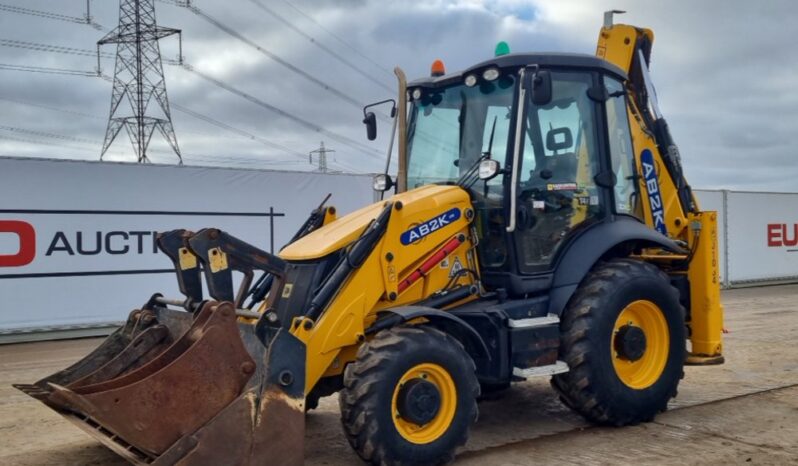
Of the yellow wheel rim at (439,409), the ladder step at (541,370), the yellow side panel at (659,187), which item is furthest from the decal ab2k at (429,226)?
the yellow side panel at (659,187)

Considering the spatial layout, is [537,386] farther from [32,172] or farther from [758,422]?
[32,172]

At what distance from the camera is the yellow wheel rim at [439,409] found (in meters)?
4.89

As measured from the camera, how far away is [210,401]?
445cm

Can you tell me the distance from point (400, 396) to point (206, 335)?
4.07 feet

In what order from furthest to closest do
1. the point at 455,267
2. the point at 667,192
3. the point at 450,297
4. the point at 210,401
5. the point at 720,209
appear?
1. the point at 720,209
2. the point at 667,192
3. the point at 455,267
4. the point at 450,297
5. the point at 210,401

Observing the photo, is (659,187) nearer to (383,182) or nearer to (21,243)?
(383,182)

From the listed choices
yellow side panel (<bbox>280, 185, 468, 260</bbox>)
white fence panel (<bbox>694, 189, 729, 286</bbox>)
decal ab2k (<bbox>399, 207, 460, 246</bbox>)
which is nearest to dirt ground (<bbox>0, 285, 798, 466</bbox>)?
yellow side panel (<bbox>280, 185, 468, 260</bbox>)

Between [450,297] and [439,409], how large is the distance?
0.99m

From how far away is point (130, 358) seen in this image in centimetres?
538

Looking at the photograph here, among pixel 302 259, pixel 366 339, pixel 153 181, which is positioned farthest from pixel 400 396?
pixel 153 181

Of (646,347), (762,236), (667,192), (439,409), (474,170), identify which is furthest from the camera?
(762,236)

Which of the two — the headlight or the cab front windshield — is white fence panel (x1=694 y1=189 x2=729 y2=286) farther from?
the headlight

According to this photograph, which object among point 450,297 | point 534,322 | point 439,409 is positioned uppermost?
point 450,297

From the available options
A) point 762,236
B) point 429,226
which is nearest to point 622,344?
point 429,226
